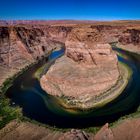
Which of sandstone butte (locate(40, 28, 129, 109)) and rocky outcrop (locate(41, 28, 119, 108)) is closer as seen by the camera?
sandstone butte (locate(40, 28, 129, 109))

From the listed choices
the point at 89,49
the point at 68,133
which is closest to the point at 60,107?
the point at 68,133

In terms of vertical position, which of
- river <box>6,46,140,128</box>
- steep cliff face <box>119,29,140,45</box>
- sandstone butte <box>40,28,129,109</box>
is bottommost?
river <box>6,46,140,128</box>

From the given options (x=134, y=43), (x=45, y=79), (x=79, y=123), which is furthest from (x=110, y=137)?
(x=134, y=43)

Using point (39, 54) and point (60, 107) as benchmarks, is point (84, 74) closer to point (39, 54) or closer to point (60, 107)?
point (60, 107)

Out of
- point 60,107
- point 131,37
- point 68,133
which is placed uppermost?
point 131,37

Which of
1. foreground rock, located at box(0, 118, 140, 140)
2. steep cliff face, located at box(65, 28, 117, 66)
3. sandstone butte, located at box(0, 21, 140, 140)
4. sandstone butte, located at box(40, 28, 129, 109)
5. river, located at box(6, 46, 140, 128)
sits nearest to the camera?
foreground rock, located at box(0, 118, 140, 140)

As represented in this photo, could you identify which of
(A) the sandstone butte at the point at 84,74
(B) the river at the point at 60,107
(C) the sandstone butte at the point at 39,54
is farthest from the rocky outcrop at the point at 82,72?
(B) the river at the point at 60,107

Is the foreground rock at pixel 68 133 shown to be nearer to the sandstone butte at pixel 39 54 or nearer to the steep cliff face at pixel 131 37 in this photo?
the sandstone butte at pixel 39 54

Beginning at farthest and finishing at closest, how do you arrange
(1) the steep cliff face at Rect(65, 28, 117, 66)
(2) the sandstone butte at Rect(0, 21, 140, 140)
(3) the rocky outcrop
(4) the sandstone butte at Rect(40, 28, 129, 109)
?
(1) the steep cliff face at Rect(65, 28, 117, 66)
(3) the rocky outcrop
(4) the sandstone butte at Rect(40, 28, 129, 109)
(2) the sandstone butte at Rect(0, 21, 140, 140)

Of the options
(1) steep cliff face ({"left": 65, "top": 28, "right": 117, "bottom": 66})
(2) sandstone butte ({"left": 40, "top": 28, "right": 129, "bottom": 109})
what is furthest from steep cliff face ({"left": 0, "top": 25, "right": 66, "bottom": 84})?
(1) steep cliff face ({"left": 65, "top": 28, "right": 117, "bottom": 66})

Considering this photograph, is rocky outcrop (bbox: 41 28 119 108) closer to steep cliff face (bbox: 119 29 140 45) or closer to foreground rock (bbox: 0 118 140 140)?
foreground rock (bbox: 0 118 140 140)

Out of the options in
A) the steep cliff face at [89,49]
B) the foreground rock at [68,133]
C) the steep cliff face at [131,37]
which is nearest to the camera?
the foreground rock at [68,133]
